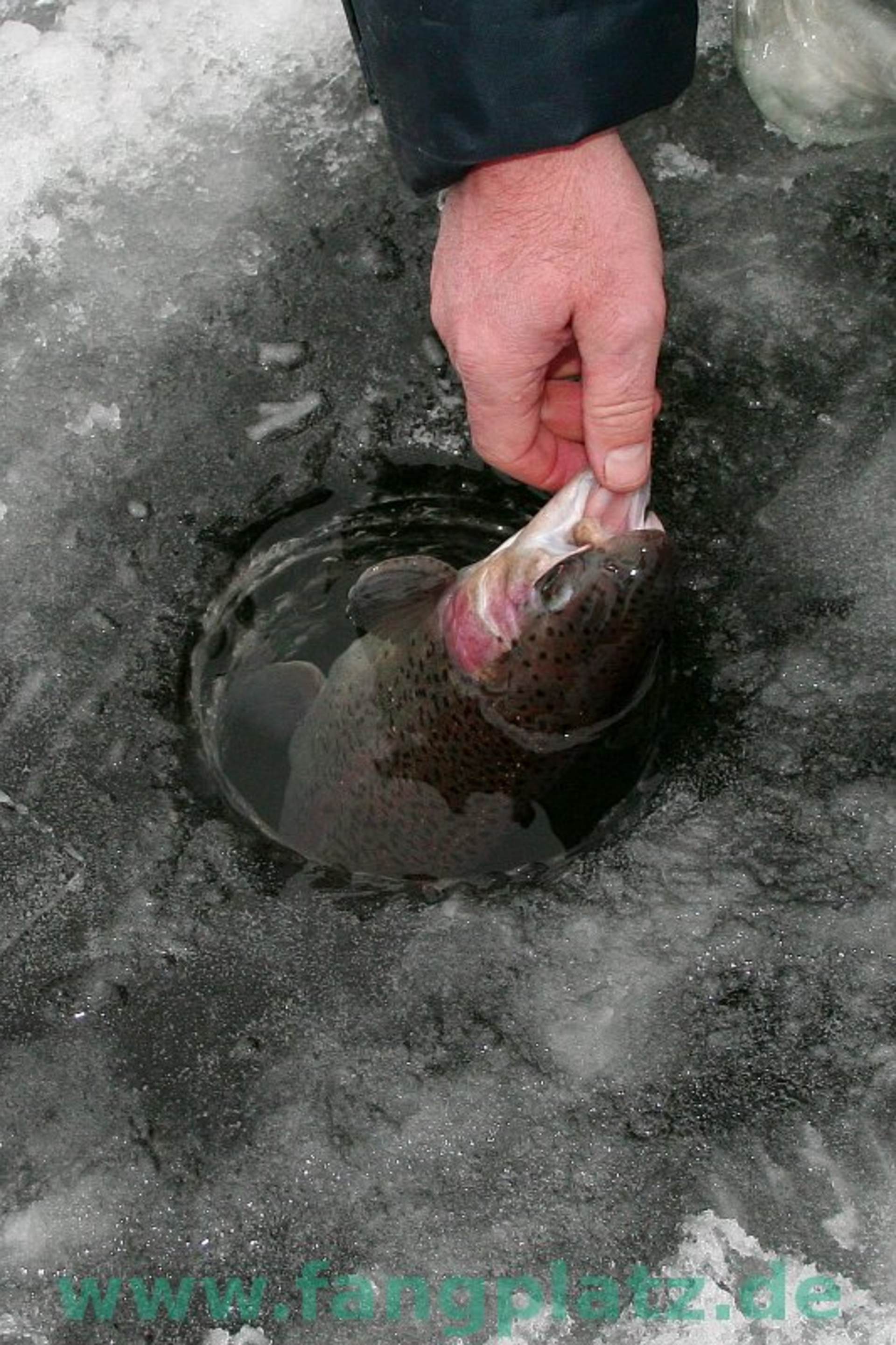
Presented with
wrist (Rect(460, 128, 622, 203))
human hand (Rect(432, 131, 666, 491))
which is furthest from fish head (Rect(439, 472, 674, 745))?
wrist (Rect(460, 128, 622, 203))

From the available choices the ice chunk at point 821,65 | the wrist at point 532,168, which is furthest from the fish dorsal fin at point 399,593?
the ice chunk at point 821,65

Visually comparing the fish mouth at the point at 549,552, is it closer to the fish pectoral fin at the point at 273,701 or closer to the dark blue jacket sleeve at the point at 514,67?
the dark blue jacket sleeve at the point at 514,67

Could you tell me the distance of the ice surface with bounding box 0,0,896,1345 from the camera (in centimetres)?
268

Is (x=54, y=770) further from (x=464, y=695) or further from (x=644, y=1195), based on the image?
(x=644, y=1195)

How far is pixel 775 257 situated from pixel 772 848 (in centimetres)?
165

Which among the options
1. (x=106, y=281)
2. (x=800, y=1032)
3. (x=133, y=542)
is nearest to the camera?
(x=800, y=1032)

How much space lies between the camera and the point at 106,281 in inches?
142

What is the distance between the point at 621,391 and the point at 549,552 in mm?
400

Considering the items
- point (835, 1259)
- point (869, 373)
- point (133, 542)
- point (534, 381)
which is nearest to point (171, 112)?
point (133, 542)

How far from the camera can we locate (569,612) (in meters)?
2.85

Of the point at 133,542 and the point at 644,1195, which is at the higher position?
the point at 133,542

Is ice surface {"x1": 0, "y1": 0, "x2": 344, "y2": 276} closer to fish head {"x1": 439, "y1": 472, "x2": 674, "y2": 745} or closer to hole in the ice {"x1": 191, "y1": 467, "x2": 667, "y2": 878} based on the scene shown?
hole in the ice {"x1": 191, "y1": 467, "x2": 667, "y2": 878}

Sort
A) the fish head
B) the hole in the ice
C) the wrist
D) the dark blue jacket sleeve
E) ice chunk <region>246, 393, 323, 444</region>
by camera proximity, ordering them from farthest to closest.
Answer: ice chunk <region>246, 393, 323, 444</region>, the hole in the ice, the fish head, the wrist, the dark blue jacket sleeve

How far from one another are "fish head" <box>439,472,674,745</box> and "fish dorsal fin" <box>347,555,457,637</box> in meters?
0.23
